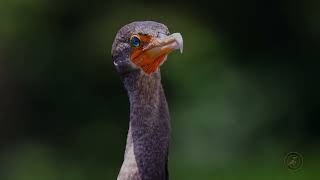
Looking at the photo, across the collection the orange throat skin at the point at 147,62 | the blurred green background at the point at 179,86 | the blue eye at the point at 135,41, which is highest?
the blue eye at the point at 135,41

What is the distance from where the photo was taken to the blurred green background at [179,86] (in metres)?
7.98

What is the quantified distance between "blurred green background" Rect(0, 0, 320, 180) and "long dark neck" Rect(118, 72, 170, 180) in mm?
3219

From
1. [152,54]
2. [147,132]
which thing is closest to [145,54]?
[152,54]

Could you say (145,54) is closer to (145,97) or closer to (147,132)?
(145,97)

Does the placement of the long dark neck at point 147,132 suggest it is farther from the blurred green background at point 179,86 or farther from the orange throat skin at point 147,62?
the blurred green background at point 179,86

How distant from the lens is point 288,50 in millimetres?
8438

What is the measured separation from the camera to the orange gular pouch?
4352 millimetres

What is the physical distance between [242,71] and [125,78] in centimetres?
378

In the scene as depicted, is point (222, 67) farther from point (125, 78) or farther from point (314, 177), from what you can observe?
point (125, 78)

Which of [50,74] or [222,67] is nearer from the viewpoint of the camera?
[222,67]

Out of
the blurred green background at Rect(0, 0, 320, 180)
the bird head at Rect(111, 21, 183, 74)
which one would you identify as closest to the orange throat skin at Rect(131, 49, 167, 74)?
the bird head at Rect(111, 21, 183, 74)

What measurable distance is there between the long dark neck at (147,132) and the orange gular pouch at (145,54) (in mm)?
32

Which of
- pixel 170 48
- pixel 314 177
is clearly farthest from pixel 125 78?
pixel 314 177

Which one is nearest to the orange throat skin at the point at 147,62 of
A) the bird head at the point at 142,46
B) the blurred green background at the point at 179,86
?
the bird head at the point at 142,46
